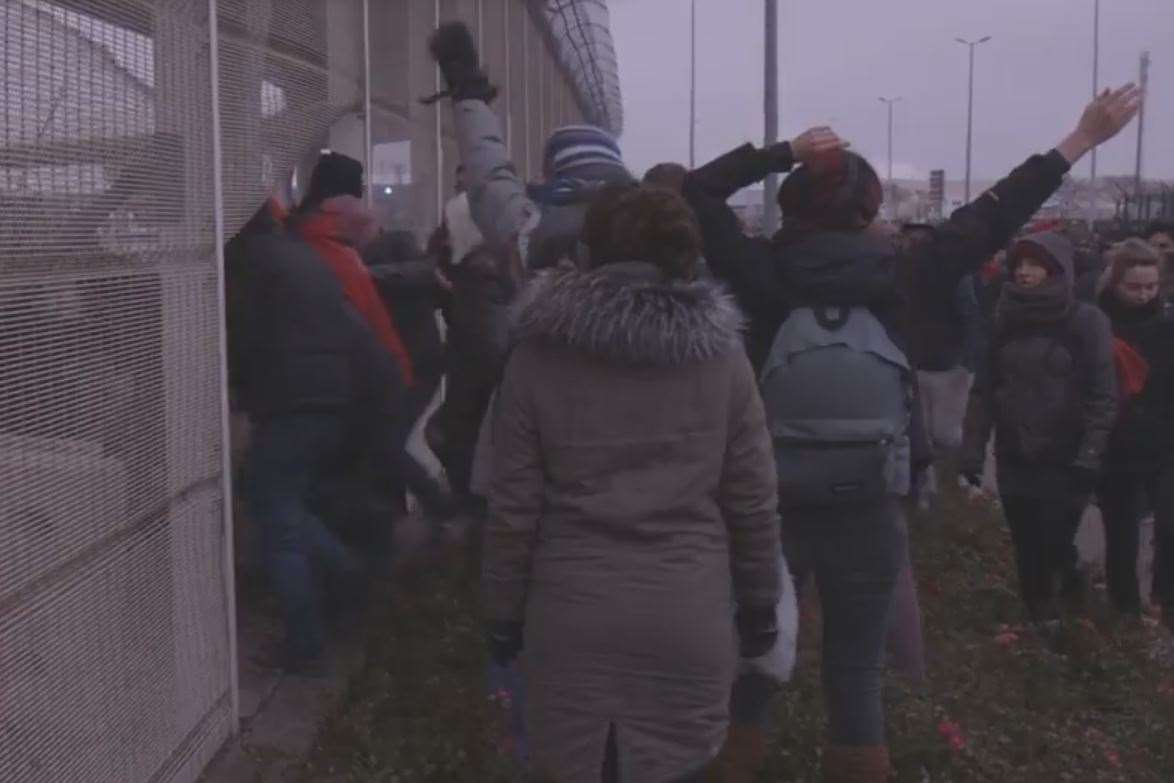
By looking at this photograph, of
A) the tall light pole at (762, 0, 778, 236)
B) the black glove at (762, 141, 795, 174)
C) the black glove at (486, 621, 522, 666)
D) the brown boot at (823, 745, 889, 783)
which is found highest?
the tall light pole at (762, 0, 778, 236)

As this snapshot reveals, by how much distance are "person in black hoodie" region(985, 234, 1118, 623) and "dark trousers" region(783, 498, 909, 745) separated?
9.49ft

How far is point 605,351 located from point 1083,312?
14.4 feet

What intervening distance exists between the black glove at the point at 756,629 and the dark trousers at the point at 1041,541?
12.8 feet

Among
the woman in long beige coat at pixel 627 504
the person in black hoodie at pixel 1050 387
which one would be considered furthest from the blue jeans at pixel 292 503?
the person in black hoodie at pixel 1050 387

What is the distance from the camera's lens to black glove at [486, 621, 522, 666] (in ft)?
12.2

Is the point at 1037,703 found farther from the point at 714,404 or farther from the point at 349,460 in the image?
the point at 714,404

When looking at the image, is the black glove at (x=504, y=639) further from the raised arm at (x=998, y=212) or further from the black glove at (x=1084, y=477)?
the black glove at (x=1084, y=477)

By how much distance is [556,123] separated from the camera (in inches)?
811

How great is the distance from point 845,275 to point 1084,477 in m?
3.28

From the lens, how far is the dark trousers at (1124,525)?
7.95 meters

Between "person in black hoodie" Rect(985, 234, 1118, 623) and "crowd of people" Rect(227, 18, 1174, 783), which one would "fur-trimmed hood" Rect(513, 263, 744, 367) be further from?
"person in black hoodie" Rect(985, 234, 1118, 623)

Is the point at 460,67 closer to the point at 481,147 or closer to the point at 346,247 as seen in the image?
the point at 481,147

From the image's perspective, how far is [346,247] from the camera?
618 centimetres

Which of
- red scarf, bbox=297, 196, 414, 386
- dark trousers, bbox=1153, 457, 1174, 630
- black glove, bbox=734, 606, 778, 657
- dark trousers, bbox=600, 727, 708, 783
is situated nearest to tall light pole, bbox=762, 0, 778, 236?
dark trousers, bbox=1153, 457, 1174, 630
